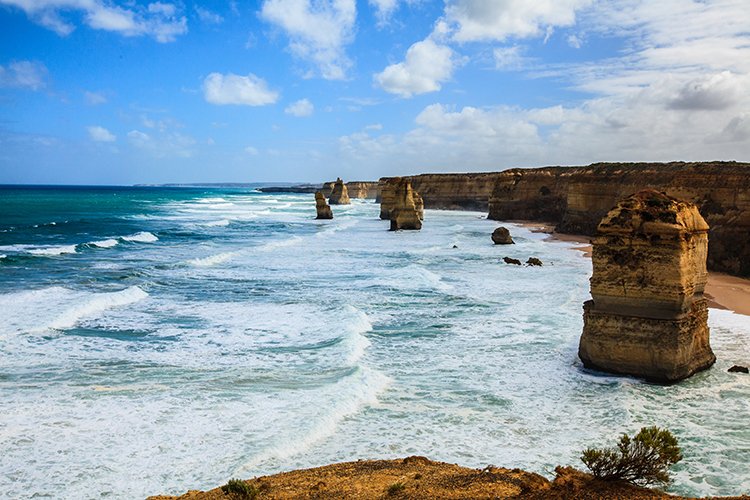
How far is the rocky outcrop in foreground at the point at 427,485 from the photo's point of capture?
226 inches

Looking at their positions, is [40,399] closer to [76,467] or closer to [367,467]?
[76,467]

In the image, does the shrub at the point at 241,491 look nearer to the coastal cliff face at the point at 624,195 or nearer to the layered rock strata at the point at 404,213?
the coastal cliff face at the point at 624,195

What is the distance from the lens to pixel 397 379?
1148cm

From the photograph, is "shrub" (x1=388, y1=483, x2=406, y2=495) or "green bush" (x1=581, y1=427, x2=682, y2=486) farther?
"shrub" (x1=388, y1=483, x2=406, y2=495)

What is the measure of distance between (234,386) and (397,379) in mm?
3002

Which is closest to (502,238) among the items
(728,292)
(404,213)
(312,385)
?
(404,213)

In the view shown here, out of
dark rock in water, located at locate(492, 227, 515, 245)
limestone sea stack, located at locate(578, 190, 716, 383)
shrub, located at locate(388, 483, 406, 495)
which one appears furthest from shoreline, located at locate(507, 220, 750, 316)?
shrub, located at locate(388, 483, 406, 495)

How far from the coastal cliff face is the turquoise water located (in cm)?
790

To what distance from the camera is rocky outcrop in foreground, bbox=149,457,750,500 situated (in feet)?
18.8

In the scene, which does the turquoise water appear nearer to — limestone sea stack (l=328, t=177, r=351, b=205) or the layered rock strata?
the layered rock strata

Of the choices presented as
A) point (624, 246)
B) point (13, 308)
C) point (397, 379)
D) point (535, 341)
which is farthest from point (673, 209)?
point (13, 308)

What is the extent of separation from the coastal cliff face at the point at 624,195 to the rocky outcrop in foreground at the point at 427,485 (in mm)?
17120

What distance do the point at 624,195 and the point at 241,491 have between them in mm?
35515

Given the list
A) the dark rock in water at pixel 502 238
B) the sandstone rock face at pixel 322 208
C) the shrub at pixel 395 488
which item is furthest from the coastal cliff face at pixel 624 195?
the shrub at pixel 395 488
